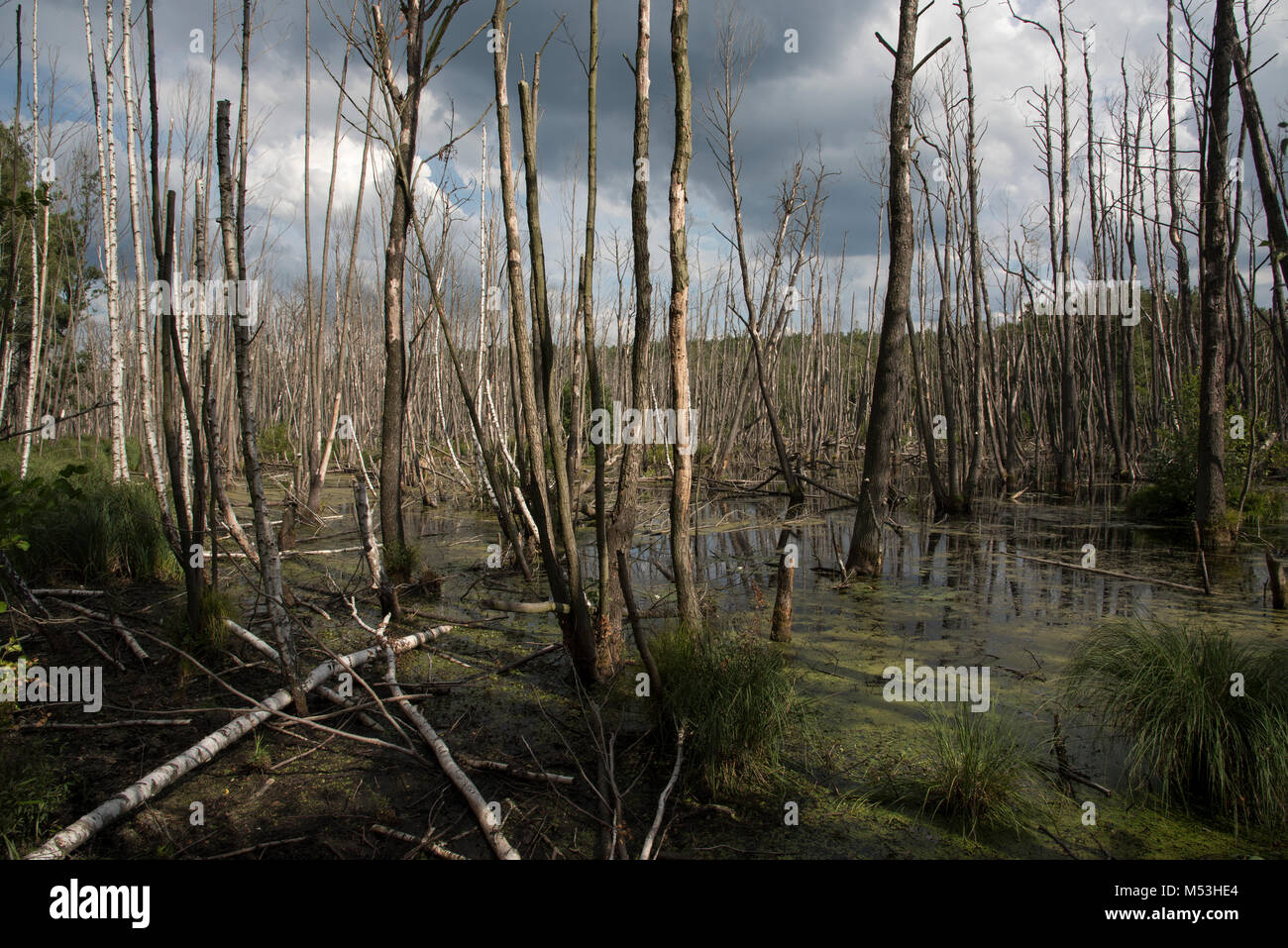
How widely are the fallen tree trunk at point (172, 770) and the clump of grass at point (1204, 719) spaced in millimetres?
3508

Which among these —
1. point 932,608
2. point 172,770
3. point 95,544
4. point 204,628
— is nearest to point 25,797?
point 172,770

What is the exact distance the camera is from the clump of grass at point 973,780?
255cm

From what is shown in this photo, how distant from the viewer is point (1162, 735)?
2705mm

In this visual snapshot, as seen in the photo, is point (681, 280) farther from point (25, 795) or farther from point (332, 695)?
point (25, 795)

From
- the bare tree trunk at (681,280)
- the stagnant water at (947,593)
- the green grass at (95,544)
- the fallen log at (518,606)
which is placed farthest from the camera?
the green grass at (95,544)

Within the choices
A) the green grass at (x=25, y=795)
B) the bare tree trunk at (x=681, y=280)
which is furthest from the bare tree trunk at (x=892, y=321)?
the green grass at (x=25, y=795)

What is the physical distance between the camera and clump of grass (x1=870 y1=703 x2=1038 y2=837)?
2553 mm

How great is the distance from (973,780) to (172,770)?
3034 millimetres

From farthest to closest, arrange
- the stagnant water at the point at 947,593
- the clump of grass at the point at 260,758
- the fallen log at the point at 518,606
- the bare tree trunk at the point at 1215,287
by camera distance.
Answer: the bare tree trunk at the point at 1215,287 → the stagnant water at the point at 947,593 → the fallen log at the point at 518,606 → the clump of grass at the point at 260,758

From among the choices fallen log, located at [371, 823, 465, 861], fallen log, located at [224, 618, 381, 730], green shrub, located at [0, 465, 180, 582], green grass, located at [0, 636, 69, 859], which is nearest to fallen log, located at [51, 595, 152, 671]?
fallen log, located at [224, 618, 381, 730]

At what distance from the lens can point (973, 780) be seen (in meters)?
2.56

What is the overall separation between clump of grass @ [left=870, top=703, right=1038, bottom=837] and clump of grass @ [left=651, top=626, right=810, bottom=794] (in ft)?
1.50

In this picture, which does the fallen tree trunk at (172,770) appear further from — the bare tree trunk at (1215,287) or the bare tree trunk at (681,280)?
the bare tree trunk at (1215,287)
